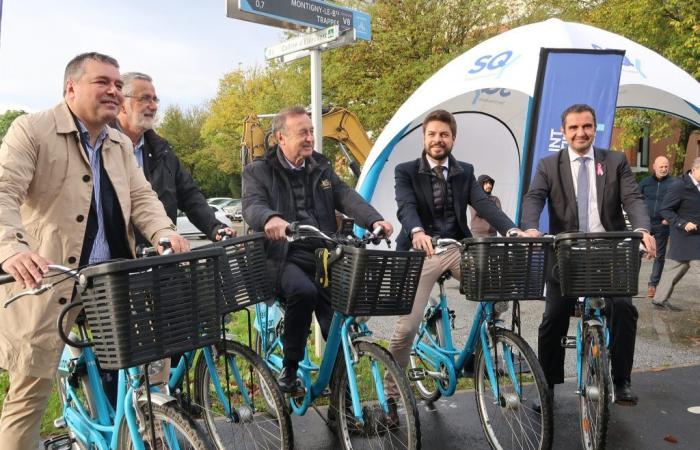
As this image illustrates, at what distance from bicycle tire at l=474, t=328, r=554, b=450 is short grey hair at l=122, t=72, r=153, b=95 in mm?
2683

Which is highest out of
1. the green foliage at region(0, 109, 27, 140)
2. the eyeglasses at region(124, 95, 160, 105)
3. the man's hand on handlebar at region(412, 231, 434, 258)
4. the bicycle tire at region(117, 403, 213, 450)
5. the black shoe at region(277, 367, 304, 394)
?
the green foliage at region(0, 109, 27, 140)

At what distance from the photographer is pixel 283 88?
1251 inches

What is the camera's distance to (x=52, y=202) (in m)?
2.87

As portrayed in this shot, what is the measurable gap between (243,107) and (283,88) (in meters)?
10.4

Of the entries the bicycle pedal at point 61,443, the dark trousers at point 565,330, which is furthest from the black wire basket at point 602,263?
the bicycle pedal at point 61,443

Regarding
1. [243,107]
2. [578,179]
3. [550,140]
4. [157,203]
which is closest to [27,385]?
[157,203]

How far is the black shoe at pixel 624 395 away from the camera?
13.3ft

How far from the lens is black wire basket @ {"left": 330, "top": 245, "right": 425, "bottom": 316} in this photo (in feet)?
10.6

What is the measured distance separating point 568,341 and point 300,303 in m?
1.69

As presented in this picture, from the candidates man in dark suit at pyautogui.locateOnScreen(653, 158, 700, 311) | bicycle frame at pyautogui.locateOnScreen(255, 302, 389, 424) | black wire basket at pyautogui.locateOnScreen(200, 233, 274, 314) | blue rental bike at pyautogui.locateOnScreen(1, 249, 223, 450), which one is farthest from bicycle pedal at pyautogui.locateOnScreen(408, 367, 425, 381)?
man in dark suit at pyautogui.locateOnScreen(653, 158, 700, 311)

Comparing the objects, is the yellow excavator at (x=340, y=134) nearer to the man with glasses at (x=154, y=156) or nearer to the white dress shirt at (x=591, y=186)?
the man with glasses at (x=154, y=156)

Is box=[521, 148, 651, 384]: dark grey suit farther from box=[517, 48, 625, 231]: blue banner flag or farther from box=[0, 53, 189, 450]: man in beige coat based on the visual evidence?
box=[517, 48, 625, 231]: blue banner flag

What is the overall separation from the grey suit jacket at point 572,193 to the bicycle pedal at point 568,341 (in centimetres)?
70

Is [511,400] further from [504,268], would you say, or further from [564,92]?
[564,92]
